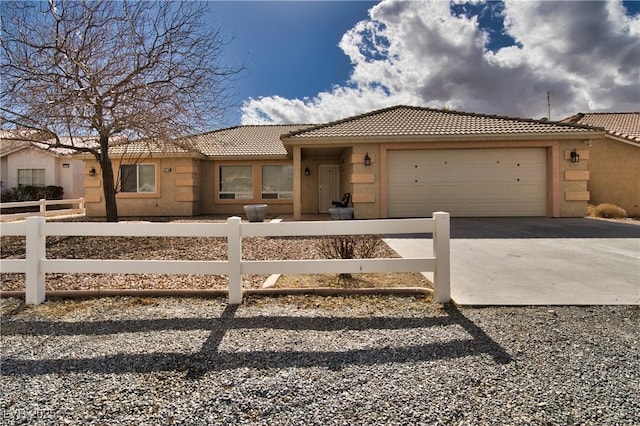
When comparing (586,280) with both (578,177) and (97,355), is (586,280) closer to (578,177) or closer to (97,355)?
(97,355)

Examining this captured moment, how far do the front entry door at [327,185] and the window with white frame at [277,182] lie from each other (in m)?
1.53

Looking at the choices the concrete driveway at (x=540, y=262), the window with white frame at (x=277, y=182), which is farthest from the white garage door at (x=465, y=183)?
the window with white frame at (x=277, y=182)

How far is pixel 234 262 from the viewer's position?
13.1 ft

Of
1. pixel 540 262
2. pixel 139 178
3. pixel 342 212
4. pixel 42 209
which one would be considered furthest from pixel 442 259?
pixel 42 209

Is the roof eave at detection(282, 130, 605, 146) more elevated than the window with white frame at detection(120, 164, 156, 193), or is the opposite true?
the roof eave at detection(282, 130, 605, 146)

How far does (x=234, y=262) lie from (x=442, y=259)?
2487mm

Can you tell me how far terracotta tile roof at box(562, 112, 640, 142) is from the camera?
17.7 m

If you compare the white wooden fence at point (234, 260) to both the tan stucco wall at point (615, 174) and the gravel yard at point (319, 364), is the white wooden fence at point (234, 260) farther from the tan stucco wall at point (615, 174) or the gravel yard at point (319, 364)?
the tan stucco wall at point (615, 174)

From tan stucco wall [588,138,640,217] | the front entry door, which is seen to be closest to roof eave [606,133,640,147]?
tan stucco wall [588,138,640,217]

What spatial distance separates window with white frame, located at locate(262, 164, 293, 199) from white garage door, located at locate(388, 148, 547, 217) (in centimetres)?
606

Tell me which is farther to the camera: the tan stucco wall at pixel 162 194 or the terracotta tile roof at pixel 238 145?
the tan stucco wall at pixel 162 194

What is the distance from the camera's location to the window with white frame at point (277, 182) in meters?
16.8

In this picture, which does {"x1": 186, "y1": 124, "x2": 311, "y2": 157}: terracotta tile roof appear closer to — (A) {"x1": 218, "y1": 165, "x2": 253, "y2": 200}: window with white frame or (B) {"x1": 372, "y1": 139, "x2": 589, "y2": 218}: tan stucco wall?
(A) {"x1": 218, "y1": 165, "x2": 253, "y2": 200}: window with white frame

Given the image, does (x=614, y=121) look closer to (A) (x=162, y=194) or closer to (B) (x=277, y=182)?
(B) (x=277, y=182)
